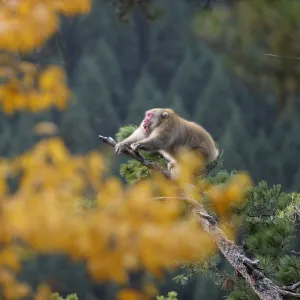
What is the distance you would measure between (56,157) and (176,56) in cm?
3721

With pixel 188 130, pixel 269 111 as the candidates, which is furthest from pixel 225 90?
pixel 188 130

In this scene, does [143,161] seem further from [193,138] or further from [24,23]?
[24,23]

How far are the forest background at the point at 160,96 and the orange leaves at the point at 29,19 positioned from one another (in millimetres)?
23202

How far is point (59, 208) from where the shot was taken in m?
1.81

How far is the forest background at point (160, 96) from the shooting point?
1175 inches

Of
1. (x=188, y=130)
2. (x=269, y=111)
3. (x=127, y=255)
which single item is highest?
(x=127, y=255)

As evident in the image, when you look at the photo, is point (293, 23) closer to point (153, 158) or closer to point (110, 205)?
point (153, 158)

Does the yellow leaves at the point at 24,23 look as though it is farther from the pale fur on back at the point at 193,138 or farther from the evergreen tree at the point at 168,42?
the evergreen tree at the point at 168,42

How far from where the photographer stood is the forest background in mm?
29844

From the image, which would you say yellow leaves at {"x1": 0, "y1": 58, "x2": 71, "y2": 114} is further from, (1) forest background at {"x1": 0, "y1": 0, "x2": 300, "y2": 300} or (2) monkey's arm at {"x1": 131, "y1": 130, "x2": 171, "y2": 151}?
(1) forest background at {"x1": 0, "y1": 0, "x2": 300, "y2": 300}

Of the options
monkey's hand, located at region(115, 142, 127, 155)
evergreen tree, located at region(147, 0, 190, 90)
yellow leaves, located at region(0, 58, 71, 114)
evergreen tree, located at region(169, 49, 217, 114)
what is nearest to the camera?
yellow leaves, located at region(0, 58, 71, 114)

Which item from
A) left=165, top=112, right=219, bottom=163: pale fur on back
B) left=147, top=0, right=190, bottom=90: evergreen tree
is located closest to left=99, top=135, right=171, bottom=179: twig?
left=165, top=112, right=219, bottom=163: pale fur on back

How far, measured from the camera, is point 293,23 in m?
4.92

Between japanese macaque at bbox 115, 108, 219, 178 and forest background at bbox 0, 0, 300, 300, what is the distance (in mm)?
18961
